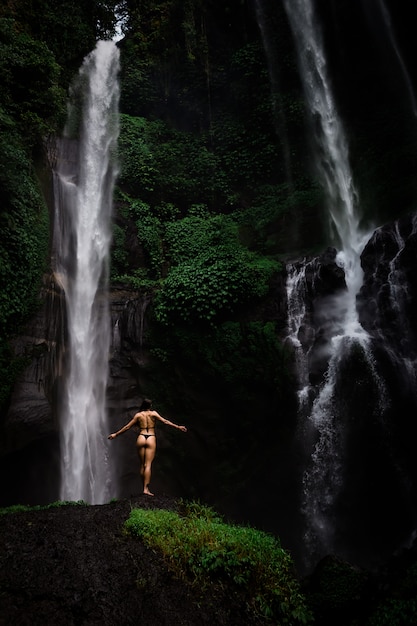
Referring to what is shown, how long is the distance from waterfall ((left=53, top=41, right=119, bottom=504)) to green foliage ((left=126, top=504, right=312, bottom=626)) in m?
5.19

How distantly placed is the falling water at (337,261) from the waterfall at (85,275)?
5452 mm

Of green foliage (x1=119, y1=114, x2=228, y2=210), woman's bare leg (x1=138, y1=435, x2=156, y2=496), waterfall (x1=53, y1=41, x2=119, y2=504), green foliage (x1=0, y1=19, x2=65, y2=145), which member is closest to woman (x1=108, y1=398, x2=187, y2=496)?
woman's bare leg (x1=138, y1=435, x2=156, y2=496)

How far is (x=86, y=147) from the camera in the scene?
1562 cm

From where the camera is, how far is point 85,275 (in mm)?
12367

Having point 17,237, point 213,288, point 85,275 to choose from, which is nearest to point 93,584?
point 17,237

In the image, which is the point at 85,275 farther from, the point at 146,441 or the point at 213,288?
the point at 146,441

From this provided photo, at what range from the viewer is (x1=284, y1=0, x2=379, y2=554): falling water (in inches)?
364

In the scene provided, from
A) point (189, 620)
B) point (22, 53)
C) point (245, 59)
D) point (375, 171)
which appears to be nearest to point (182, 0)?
point (245, 59)

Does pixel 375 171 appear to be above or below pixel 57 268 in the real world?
above

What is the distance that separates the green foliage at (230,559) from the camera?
442 centimetres

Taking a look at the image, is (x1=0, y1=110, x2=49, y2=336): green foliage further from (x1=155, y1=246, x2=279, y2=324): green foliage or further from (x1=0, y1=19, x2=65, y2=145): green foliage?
(x1=155, y1=246, x2=279, y2=324): green foliage

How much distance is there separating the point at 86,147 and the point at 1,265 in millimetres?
8781

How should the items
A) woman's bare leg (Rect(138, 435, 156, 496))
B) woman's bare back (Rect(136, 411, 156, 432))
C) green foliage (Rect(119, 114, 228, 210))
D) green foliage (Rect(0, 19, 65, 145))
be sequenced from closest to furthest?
1. woman's bare leg (Rect(138, 435, 156, 496))
2. woman's bare back (Rect(136, 411, 156, 432))
3. green foliage (Rect(0, 19, 65, 145))
4. green foliage (Rect(119, 114, 228, 210))

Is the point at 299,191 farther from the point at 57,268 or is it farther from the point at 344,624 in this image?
the point at 344,624
